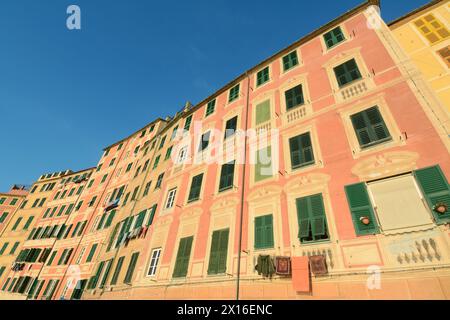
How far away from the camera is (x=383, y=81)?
32.9 ft

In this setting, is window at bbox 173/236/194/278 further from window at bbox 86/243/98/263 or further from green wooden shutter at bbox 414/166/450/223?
window at bbox 86/243/98/263

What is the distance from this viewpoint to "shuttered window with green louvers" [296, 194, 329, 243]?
27.7 feet

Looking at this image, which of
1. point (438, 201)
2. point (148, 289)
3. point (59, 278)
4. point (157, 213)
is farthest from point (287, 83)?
point (59, 278)

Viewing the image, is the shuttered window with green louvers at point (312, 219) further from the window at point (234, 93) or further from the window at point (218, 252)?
the window at point (234, 93)

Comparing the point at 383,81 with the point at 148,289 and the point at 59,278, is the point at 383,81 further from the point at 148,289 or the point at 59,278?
the point at 59,278

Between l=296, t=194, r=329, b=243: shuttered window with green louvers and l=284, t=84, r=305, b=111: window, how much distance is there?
5449 mm

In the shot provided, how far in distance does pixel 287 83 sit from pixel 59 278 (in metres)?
28.3

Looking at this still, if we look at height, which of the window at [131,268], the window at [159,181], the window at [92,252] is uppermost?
the window at [159,181]

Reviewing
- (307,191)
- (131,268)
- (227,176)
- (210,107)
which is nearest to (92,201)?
(131,268)

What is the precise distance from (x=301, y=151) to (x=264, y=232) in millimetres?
3895

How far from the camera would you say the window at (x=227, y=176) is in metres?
12.8

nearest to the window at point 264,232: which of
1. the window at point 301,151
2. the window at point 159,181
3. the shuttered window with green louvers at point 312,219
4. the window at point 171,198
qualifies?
the shuttered window with green louvers at point 312,219

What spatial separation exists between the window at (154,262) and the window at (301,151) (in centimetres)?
894

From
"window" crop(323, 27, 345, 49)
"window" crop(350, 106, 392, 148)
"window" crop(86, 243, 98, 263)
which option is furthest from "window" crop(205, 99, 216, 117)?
"window" crop(86, 243, 98, 263)
